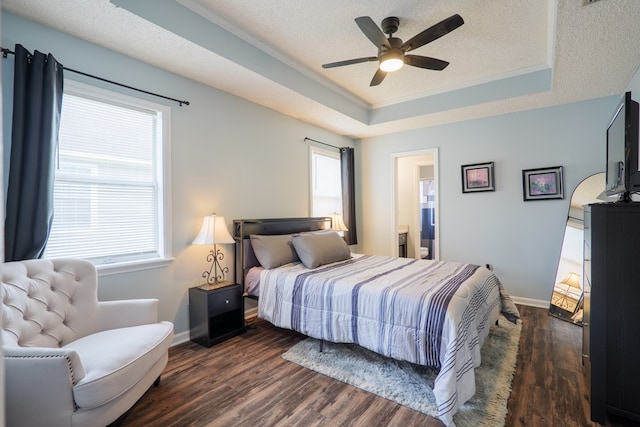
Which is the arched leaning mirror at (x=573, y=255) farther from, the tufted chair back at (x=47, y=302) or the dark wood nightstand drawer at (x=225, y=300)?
the tufted chair back at (x=47, y=302)

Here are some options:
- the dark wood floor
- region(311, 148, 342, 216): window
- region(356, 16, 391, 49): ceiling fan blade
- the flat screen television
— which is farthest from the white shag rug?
region(356, 16, 391, 49): ceiling fan blade

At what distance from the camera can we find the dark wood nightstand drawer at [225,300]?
2.99m

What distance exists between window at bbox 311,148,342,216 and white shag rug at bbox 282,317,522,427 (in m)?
→ 2.30

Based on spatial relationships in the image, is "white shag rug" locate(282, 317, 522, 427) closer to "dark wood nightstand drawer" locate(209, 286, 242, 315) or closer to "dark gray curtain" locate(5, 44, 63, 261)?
"dark wood nightstand drawer" locate(209, 286, 242, 315)

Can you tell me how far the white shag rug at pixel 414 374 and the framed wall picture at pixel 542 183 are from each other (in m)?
1.83

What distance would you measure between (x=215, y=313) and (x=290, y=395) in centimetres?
111

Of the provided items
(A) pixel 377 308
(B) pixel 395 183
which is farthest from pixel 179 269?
(B) pixel 395 183

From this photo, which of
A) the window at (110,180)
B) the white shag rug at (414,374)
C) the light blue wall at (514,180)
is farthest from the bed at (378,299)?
the light blue wall at (514,180)

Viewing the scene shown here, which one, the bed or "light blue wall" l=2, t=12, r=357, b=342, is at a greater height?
"light blue wall" l=2, t=12, r=357, b=342

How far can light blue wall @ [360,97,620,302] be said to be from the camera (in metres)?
3.85

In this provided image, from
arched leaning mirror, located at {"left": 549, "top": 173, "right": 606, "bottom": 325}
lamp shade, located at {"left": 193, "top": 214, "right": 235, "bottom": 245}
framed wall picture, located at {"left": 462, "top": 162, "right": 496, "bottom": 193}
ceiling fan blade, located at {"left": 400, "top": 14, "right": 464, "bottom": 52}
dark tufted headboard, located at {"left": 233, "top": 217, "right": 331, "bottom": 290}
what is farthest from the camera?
framed wall picture, located at {"left": 462, "top": 162, "right": 496, "bottom": 193}

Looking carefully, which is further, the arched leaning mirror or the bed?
the arched leaning mirror

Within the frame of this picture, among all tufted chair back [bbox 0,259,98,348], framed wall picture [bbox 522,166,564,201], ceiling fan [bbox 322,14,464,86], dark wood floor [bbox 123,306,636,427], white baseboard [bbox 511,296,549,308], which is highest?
ceiling fan [bbox 322,14,464,86]

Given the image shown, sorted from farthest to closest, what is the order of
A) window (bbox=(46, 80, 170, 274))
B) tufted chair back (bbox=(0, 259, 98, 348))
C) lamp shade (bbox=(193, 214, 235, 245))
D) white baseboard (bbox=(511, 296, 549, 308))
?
white baseboard (bbox=(511, 296, 549, 308)) → lamp shade (bbox=(193, 214, 235, 245)) → window (bbox=(46, 80, 170, 274)) → tufted chair back (bbox=(0, 259, 98, 348))
